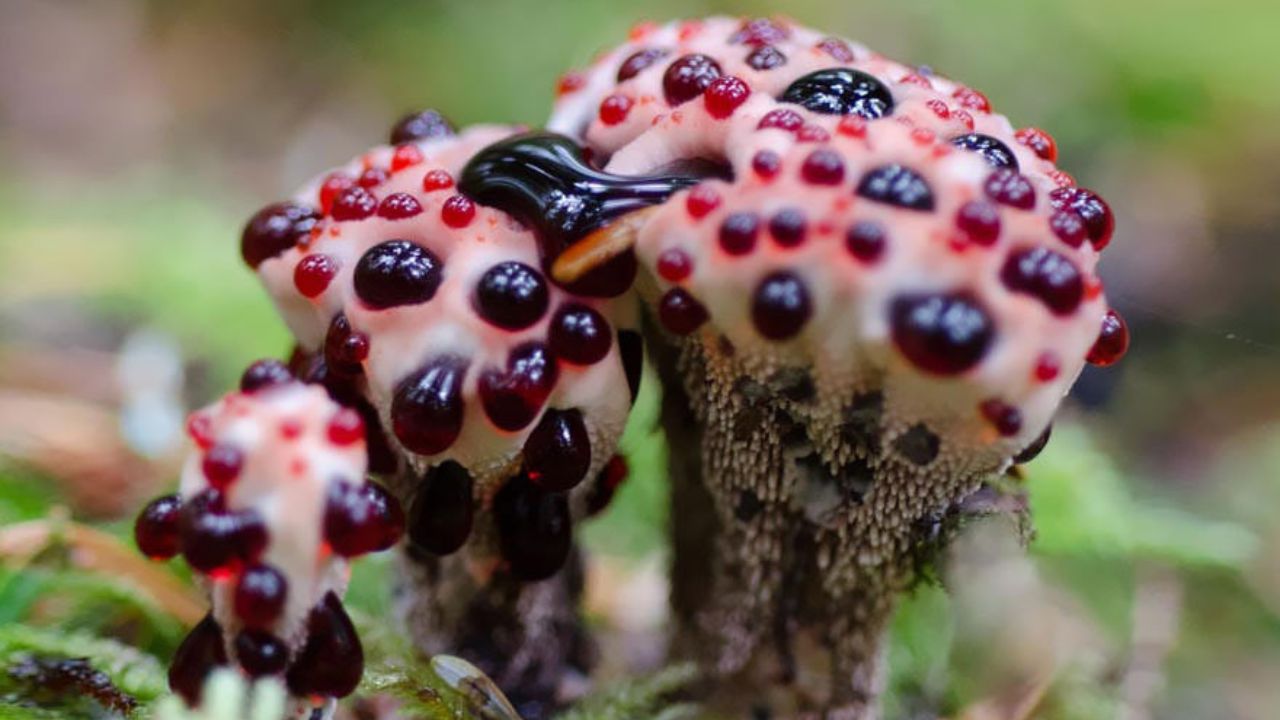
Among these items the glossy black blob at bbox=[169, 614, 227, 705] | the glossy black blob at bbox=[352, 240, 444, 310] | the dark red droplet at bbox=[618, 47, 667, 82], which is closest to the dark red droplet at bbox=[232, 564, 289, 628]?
the glossy black blob at bbox=[169, 614, 227, 705]

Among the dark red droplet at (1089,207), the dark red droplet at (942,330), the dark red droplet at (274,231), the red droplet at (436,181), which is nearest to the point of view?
the dark red droplet at (942,330)

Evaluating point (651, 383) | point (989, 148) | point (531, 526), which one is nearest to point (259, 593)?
point (531, 526)

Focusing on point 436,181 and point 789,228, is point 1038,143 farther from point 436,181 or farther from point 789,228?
point 436,181

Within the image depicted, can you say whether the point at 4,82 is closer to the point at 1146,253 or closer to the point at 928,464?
the point at 1146,253

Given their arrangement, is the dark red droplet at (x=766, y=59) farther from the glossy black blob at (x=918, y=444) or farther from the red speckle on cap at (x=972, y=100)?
the glossy black blob at (x=918, y=444)

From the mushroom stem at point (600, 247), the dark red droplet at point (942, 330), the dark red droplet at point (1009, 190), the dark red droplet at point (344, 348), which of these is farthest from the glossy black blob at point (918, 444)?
the dark red droplet at point (344, 348)
